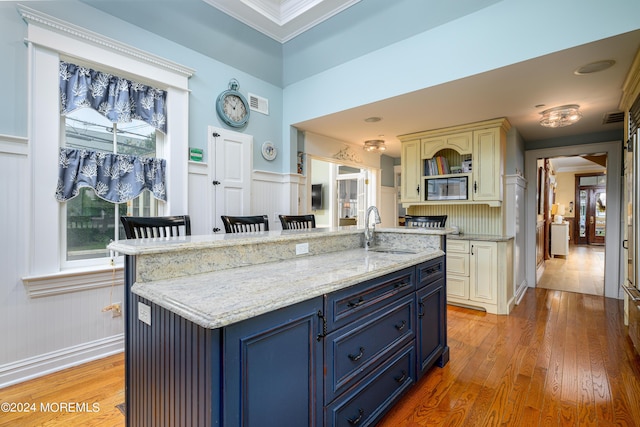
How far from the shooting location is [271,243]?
180 cm

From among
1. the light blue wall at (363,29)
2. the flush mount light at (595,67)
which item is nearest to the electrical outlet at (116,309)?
the light blue wall at (363,29)

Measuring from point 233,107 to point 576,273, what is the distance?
6740 millimetres

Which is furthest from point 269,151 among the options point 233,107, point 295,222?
point 295,222

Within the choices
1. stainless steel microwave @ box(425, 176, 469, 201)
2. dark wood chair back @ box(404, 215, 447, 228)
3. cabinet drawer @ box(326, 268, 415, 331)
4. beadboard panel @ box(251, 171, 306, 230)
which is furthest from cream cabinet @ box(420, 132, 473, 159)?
cabinet drawer @ box(326, 268, 415, 331)

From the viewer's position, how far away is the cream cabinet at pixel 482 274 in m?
3.67

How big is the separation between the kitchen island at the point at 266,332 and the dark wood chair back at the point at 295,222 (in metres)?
1.11

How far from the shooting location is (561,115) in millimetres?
3188

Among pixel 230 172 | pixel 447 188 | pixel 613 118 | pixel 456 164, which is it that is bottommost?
pixel 447 188

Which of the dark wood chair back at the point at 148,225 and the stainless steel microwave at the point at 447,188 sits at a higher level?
the stainless steel microwave at the point at 447,188

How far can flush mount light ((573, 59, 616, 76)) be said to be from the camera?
233cm

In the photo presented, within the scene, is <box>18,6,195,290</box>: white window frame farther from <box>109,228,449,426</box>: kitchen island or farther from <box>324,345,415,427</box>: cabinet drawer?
<box>324,345,415,427</box>: cabinet drawer

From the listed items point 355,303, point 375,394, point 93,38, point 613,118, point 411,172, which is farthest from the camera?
point 411,172

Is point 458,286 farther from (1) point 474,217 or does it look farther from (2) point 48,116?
(2) point 48,116

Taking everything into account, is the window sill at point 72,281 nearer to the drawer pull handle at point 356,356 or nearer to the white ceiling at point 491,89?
the drawer pull handle at point 356,356
